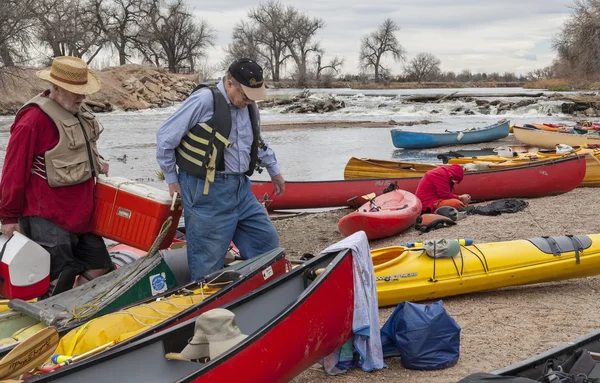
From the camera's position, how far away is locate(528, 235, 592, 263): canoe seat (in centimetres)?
545

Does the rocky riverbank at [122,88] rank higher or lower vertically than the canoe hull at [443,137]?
higher

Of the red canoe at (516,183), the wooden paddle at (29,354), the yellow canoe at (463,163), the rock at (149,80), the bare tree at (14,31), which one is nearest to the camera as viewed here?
the wooden paddle at (29,354)

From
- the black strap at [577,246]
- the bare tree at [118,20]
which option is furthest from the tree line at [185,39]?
the black strap at [577,246]

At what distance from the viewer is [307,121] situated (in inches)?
1192

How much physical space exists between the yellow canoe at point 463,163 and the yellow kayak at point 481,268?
214 inches

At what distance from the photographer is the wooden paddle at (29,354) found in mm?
3084

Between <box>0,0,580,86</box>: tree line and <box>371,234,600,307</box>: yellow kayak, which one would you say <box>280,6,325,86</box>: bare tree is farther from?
<box>371,234,600,307</box>: yellow kayak

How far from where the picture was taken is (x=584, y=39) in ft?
145

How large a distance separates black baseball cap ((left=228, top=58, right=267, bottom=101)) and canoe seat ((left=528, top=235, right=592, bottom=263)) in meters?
2.69

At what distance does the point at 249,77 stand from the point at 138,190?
3.66 feet

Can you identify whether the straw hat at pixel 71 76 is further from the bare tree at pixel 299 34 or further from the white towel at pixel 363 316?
the bare tree at pixel 299 34

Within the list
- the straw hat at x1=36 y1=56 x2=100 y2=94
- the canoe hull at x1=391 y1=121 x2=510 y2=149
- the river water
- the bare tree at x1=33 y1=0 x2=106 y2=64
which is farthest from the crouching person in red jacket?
the bare tree at x1=33 y1=0 x2=106 y2=64

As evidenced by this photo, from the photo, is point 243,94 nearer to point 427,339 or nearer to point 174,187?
point 174,187

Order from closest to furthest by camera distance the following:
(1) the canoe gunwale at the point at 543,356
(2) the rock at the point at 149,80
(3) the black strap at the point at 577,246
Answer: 1. (1) the canoe gunwale at the point at 543,356
2. (3) the black strap at the point at 577,246
3. (2) the rock at the point at 149,80
